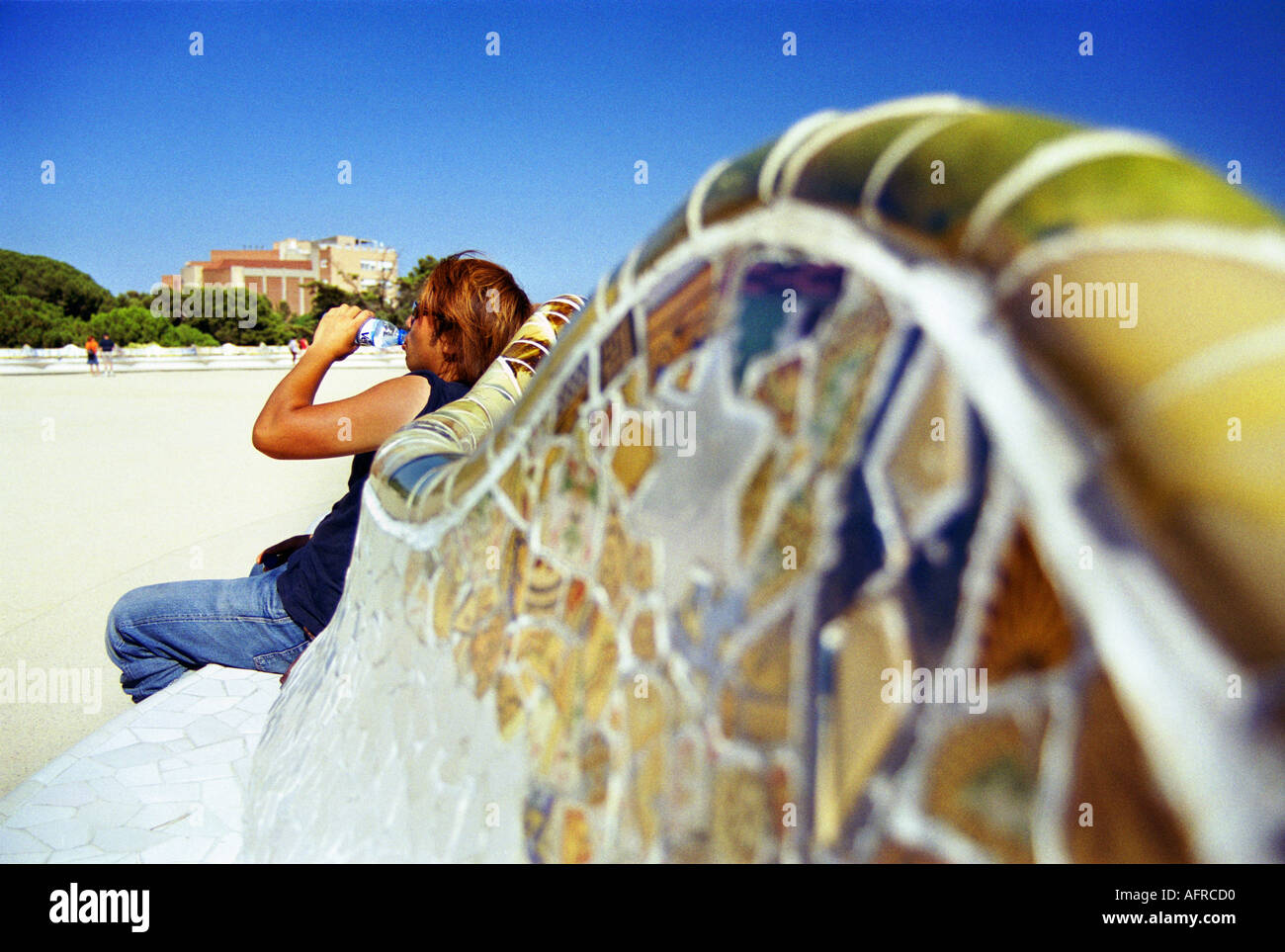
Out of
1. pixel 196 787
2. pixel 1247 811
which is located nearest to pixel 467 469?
pixel 1247 811

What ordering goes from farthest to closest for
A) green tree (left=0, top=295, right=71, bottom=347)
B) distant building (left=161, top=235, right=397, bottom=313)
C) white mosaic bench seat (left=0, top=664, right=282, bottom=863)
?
1. distant building (left=161, top=235, right=397, bottom=313)
2. green tree (left=0, top=295, right=71, bottom=347)
3. white mosaic bench seat (left=0, top=664, right=282, bottom=863)

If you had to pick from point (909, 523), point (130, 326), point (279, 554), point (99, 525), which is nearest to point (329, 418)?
point (279, 554)

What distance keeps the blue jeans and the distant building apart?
77.1 metres

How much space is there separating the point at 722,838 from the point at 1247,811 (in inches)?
20.7

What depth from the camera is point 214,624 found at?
268 centimetres

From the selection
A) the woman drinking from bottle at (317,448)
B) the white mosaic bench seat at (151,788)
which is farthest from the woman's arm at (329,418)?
the white mosaic bench seat at (151,788)

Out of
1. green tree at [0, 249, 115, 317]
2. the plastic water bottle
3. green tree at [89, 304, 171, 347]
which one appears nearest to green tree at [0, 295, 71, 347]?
green tree at [89, 304, 171, 347]

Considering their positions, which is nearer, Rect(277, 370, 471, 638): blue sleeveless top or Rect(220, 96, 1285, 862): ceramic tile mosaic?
Rect(220, 96, 1285, 862): ceramic tile mosaic

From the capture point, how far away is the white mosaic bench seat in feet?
7.05

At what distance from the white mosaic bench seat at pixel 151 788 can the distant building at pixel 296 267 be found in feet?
253

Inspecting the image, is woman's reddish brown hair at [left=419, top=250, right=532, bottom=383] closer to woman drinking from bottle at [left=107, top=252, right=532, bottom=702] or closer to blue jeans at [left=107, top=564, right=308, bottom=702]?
woman drinking from bottle at [left=107, top=252, right=532, bottom=702]

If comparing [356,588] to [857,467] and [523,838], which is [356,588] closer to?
[523,838]

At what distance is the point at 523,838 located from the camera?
1.23 meters

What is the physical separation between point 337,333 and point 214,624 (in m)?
0.98
